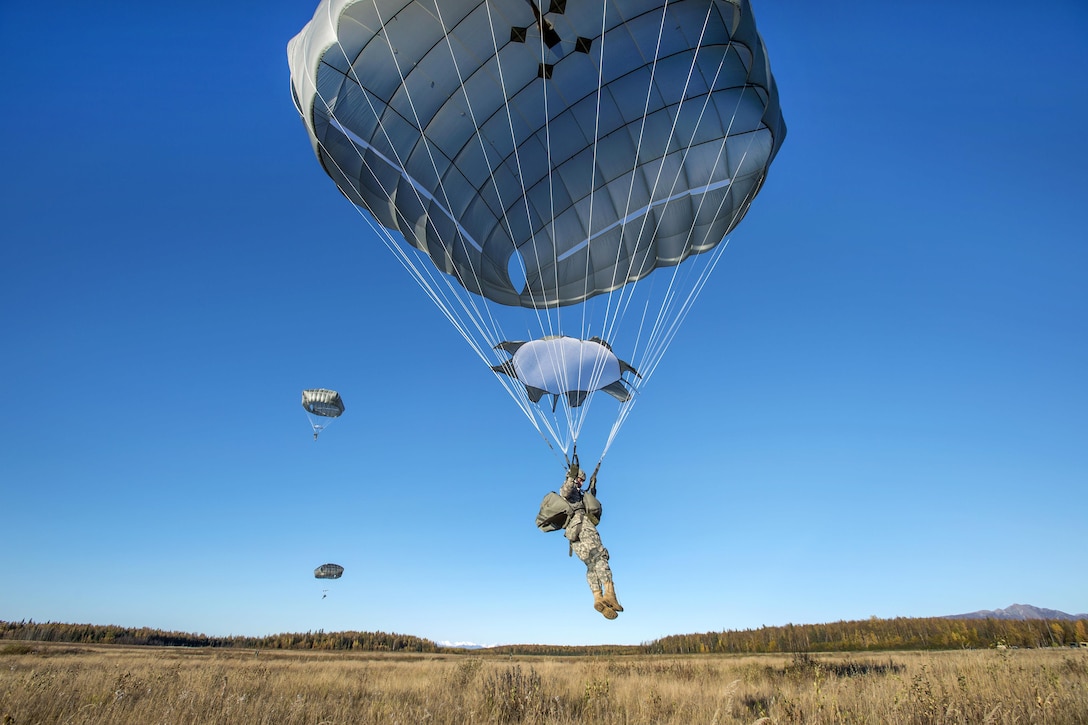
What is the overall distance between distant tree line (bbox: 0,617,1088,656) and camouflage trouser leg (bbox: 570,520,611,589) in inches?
2044

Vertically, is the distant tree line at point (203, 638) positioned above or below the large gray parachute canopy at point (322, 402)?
below

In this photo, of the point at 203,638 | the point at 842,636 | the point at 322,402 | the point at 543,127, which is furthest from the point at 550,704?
the point at 842,636

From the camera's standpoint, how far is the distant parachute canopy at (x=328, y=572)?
57375 mm

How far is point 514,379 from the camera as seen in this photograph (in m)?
12.3

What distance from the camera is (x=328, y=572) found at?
57.5 metres

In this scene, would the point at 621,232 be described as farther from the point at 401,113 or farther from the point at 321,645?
the point at 321,645

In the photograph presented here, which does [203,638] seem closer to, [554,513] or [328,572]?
[328,572]

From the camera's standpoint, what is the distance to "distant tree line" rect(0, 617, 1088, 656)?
171 feet

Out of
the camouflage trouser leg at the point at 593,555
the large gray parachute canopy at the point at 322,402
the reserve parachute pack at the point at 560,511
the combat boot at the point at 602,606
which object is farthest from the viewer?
the large gray parachute canopy at the point at 322,402

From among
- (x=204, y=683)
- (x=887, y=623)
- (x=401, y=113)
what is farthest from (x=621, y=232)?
(x=887, y=623)

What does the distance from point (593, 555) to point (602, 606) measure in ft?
2.59

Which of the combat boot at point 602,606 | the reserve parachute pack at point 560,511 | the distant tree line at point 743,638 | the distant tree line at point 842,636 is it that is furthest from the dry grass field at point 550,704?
the distant tree line at point 842,636

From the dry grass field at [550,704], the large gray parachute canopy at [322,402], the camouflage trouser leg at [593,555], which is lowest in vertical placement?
the dry grass field at [550,704]

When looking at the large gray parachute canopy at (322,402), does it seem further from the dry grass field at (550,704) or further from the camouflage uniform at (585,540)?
the camouflage uniform at (585,540)
